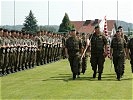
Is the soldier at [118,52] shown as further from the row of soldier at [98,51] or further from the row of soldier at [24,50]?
the row of soldier at [24,50]

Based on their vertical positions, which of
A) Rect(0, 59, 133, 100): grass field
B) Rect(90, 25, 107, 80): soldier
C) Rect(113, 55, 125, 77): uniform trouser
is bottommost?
Rect(0, 59, 133, 100): grass field

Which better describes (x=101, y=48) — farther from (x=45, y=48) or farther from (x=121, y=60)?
(x=45, y=48)

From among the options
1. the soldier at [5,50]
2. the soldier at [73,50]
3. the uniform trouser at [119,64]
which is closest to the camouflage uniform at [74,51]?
the soldier at [73,50]

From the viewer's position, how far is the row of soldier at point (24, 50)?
18.8m

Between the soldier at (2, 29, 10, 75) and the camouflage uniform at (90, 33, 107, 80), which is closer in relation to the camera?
the camouflage uniform at (90, 33, 107, 80)

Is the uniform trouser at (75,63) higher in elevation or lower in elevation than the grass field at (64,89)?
higher

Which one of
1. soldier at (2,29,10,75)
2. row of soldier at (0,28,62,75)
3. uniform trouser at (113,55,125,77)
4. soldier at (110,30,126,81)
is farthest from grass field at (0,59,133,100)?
row of soldier at (0,28,62,75)

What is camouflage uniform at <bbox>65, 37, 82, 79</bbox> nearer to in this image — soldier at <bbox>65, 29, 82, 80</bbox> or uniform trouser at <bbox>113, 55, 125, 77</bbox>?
soldier at <bbox>65, 29, 82, 80</bbox>

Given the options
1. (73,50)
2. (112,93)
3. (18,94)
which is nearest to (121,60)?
(73,50)

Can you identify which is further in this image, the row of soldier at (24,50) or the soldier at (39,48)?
the soldier at (39,48)

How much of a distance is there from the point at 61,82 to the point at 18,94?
3584mm

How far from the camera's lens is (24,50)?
22141 mm

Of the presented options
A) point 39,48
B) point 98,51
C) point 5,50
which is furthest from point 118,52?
point 39,48

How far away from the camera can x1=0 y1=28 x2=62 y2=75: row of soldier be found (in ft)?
61.8
